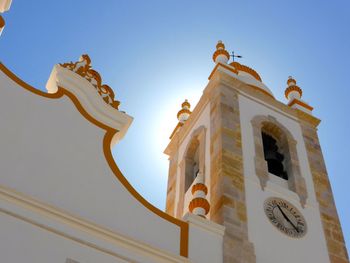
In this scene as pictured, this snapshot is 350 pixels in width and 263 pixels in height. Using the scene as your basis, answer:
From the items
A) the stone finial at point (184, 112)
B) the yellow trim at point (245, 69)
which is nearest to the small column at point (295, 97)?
the yellow trim at point (245, 69)

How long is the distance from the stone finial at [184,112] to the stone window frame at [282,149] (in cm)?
247

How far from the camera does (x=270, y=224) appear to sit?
10.5 metres

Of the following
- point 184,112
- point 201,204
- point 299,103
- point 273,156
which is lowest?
point 201,204

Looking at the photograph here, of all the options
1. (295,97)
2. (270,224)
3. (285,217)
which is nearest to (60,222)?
(270,224)

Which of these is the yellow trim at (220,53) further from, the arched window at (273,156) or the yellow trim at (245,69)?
the arched window at (273,156)

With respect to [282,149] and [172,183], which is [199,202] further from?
[282,149]

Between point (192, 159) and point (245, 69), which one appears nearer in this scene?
point (192, 159)

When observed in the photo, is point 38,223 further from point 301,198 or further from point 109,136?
point 301,198

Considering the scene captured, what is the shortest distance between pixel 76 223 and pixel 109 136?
209 centimetres

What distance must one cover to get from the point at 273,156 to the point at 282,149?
25cm

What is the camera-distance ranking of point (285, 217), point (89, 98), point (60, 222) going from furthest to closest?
point (285, 217), point (89, 98), point (60, 222)

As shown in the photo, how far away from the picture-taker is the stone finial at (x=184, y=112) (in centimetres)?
1491

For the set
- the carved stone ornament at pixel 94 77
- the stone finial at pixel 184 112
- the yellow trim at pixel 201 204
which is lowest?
the yellow trim at pixel 201 204

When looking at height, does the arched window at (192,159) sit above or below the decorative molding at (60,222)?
above
